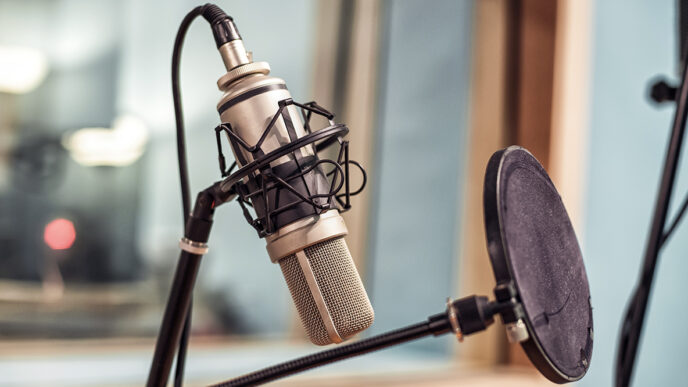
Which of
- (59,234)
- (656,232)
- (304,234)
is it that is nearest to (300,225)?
(304,234)

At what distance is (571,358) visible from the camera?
1.18 feet

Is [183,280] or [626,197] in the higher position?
[183,280]

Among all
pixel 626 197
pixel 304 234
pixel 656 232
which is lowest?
pixel 626 197

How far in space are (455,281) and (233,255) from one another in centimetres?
68

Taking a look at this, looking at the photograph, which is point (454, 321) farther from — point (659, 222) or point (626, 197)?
point (626, 197)

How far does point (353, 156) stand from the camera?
2.08m

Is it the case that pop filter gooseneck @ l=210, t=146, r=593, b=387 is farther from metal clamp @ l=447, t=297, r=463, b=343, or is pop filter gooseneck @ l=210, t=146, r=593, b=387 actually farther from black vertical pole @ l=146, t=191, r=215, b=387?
black vertical pole @ l=146, t=191, r=215, b=387

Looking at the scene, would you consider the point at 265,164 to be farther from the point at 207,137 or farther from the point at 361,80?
the point at 361,80

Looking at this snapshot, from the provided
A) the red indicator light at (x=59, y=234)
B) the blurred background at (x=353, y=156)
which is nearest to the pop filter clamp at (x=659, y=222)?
the blurred background at (x=353, y=156)

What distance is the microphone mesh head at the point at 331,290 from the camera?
405mm

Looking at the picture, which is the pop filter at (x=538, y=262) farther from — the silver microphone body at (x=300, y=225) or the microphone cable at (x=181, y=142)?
the microphone cable at (x=181, y=142)

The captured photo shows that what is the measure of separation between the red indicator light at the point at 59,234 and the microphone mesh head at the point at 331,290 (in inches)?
45.2

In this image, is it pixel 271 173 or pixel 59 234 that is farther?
pixel 59 234

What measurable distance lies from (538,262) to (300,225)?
0.14 metres
